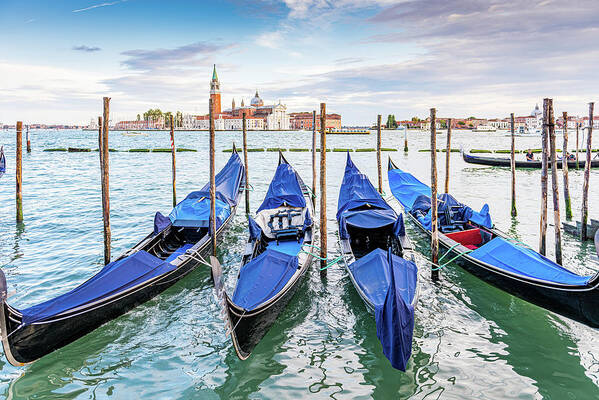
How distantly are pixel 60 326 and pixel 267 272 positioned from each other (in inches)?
74.5

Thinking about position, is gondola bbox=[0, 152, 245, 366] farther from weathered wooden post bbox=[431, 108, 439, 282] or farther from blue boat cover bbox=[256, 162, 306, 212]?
weathered wooden post bbox=[431, 108, 439, 282]

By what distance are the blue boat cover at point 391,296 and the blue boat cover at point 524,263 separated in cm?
96

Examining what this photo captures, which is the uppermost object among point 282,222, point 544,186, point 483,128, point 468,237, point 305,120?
point 305,120

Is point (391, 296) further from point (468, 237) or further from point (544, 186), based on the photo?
point (544, 186)

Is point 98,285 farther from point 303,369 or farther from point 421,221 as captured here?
point 421,221

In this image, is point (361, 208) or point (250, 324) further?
point (361, 208)

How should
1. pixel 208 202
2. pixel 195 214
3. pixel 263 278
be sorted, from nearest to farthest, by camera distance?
pixel 263 278
pixel 195 214
pixel 208 202

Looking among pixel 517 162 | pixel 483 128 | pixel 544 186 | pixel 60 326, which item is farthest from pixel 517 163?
→ pixel 483 128

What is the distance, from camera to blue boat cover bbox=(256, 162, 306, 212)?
23.3ft

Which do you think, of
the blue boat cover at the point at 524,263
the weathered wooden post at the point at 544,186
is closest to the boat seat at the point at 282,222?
the blue boat cover at the point at 524,263

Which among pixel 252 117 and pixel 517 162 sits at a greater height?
pixel 252 117

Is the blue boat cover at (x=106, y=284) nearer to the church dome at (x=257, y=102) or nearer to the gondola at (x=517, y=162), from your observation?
the gondola at (x=517, y=162)

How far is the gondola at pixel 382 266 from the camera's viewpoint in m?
3.05

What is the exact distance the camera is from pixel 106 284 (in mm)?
3867
